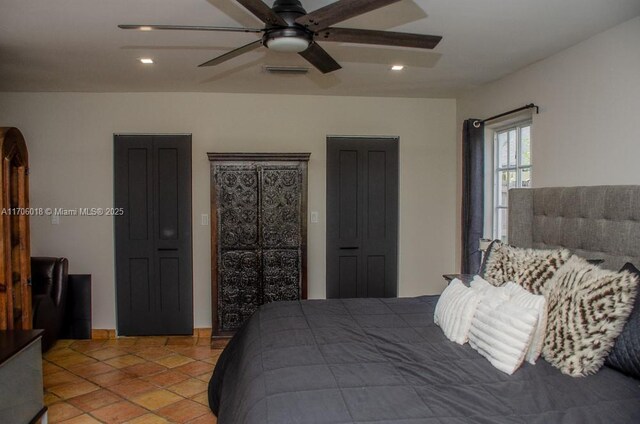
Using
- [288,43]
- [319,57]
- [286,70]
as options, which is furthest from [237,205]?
[288,43]

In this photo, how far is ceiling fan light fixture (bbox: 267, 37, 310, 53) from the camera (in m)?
1.99

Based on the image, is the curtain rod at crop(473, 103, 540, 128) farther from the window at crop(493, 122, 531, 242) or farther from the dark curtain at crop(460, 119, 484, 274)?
the window at crop(493, 122, 531, 242)

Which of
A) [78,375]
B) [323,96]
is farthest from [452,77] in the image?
[78,375]

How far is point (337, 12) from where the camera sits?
176 centimetres

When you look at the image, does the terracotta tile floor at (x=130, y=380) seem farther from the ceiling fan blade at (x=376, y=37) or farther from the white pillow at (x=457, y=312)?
the ceiling fan blade at (x=376, y=37)

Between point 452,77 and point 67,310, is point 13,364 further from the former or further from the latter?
point 452,77

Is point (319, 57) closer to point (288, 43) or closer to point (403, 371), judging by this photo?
point (288, 43)

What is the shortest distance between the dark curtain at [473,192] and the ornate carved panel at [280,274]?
1673mm

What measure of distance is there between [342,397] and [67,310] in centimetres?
401

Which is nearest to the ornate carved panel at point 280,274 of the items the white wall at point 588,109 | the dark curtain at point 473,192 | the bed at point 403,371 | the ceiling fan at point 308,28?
the bed at point 403,371

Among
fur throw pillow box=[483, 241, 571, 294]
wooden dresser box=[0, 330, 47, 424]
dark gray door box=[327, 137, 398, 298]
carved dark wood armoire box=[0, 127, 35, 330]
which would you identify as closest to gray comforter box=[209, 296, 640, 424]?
fur throw pillow box=[483, 241, 571, 294]

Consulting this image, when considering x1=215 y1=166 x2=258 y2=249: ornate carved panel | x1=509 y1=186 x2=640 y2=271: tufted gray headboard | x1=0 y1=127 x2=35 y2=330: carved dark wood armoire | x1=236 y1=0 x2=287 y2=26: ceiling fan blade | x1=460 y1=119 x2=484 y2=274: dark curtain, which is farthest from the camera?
x1=215 y1=166 x2=258 y2=249: ornate carved panel

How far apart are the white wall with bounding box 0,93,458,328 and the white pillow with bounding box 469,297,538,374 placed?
9.19 feet

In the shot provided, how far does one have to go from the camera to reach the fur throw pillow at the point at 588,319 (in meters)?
1.77
